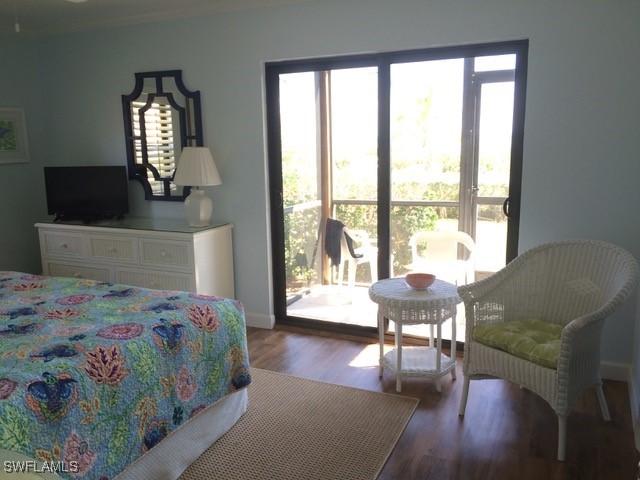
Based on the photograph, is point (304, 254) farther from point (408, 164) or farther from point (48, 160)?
point (48, 160)

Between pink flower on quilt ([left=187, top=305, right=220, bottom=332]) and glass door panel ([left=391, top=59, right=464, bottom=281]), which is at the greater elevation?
glass door panel ([left=391, top=59, right=464, bottom=281])

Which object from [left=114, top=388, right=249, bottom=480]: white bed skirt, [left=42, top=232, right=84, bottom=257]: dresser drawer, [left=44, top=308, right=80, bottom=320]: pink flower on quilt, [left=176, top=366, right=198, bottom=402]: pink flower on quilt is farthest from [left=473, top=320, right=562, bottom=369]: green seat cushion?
[left=42, top=232, right=84, bottom=257]: dresser drawer

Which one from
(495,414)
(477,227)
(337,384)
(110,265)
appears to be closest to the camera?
(495,414)

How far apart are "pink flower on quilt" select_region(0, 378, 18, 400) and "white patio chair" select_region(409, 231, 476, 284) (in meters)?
2.68

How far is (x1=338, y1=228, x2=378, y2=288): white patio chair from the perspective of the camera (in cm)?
390

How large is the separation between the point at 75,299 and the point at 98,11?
2.51 m

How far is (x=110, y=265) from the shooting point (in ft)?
13.4

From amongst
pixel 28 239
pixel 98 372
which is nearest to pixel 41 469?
pixel 98 372

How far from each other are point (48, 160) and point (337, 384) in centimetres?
Answer: 344

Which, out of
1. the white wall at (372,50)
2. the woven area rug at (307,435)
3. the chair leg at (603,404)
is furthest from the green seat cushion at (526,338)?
the white wall at (372,50)

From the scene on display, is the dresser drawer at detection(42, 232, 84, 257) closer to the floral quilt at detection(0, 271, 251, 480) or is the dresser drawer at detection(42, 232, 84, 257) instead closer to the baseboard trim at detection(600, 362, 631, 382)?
the floral quilt at detection(0, 271, 251, 480)

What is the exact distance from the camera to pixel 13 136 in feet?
14.8

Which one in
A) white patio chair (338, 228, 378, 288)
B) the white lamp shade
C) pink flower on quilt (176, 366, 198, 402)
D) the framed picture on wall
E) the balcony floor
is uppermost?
the framed picture on wall

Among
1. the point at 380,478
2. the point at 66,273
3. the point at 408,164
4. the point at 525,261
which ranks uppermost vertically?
the point at 408,164
